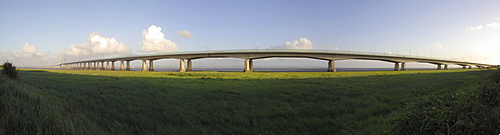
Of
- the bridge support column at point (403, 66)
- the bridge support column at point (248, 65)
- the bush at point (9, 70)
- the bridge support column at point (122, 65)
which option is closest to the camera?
the bush at point (9, 70)

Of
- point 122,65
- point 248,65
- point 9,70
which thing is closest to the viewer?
point 9,70

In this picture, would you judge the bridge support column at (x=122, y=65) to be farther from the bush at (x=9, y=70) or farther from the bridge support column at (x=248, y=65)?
the bush at (x=9, y=70)

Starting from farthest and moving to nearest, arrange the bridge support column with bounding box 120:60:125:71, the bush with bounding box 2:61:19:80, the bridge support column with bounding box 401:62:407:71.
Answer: the bridge support column with bounding box 120:60:125:71
the bridge support column with bounding box 401:62:407:71
the bush with bounding box 2:61:19:80

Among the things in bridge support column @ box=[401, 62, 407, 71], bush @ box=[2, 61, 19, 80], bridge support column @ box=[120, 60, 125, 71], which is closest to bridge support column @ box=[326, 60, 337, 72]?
bridge support column @ box=[401, 62, 407, 71]

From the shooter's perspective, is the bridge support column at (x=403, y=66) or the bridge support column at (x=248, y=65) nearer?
the bridge support column at (x=248, y=65)

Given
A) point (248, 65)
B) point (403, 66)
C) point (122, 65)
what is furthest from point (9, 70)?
point (122, 65)

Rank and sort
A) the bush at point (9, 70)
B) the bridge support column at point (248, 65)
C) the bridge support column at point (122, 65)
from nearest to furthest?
the bush at point (9, 70) < the bridge support column at point (248, 65) < the bridge support column at point (122, 65)

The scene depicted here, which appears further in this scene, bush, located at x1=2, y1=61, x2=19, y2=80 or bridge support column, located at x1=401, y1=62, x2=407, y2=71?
bridge support column, located at x1=401, y1=62, x2=407, y2=71

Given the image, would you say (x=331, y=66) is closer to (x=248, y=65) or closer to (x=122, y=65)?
(x=248, y=65)

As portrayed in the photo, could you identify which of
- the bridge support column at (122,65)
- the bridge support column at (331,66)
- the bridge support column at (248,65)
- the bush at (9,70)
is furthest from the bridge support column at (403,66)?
the bridge support column at (122,65)

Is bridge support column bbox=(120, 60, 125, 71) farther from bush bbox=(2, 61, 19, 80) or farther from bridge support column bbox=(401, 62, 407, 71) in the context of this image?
bridge support column bbox=(401, 62, 407, 71)

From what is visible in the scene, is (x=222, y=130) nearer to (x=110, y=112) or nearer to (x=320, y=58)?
(x=110, y=112)

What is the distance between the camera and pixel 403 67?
69500 mm

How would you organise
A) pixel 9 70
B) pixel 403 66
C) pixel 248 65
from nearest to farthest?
pixel 9 70 → pixel 248 65 → pixel 403 66
